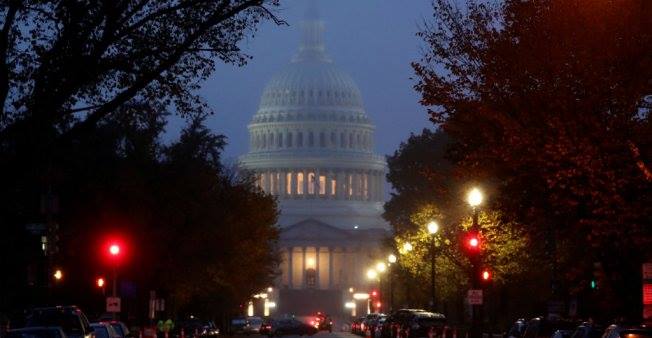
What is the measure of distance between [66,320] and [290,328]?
6987 centimetres

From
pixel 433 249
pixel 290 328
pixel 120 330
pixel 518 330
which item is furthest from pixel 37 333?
pixel 290 328

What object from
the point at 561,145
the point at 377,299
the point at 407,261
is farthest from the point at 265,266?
the point at 561,145

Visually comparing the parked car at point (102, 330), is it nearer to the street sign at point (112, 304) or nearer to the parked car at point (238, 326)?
the street sign at point (112, 304)

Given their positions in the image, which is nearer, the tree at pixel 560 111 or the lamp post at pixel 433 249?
the tree at pixel 560 111

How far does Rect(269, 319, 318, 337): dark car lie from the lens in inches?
4356

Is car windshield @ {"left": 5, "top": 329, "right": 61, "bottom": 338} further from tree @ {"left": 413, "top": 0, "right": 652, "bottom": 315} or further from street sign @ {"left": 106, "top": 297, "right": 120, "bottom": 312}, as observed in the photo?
street sign @ {"left": 106, "top": 297, "right": 120, "bottom": 312}

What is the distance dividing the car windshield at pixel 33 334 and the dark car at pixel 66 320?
4708 mm

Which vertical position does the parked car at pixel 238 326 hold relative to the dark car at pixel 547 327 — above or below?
above

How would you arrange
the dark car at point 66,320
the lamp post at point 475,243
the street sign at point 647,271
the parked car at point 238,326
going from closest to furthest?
the street sign at point 647,271, the dark car at point 66,320, the lamp post at point 475,243, the parked car at point 238,326

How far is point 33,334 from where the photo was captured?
114 ft

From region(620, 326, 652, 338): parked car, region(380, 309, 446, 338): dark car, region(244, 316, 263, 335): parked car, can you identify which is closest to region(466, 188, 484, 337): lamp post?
region(380, 309, 446, 338): dark car

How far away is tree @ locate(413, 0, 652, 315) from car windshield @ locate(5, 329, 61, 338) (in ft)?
32.5

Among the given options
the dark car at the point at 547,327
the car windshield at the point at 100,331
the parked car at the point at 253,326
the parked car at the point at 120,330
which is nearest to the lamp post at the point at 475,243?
the dark car at the point at 547,327

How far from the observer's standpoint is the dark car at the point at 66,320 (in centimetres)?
4084
